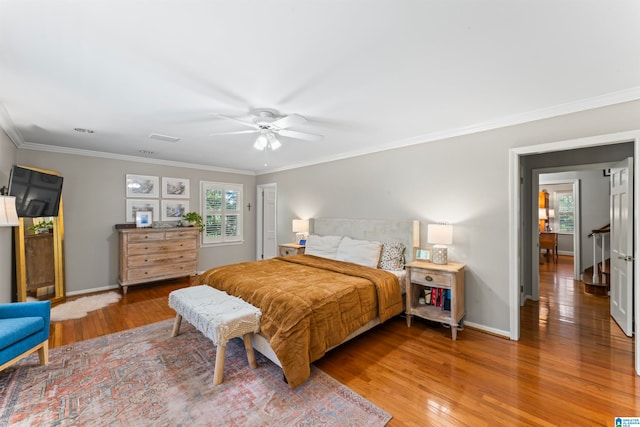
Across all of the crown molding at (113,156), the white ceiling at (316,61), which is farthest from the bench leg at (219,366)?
the crown molding at (113,156)

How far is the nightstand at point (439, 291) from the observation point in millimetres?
3119

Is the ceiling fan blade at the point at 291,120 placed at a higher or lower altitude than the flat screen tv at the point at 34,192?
higher

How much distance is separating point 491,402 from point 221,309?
230 centimetres

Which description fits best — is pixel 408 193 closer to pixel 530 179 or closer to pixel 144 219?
pixel 530 179

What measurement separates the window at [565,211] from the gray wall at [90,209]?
11.5m

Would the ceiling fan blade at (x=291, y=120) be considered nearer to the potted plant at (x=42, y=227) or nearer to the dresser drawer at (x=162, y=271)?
the dresser drawer at (x=162, y=271)

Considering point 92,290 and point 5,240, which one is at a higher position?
point 5,240

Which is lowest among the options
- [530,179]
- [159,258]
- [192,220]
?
[159,258]

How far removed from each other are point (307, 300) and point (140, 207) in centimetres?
445

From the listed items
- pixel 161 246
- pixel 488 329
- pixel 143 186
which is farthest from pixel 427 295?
pixel 143 186

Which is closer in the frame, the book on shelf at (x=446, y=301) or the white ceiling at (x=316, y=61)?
the white ceiling at (x=316, y=61)

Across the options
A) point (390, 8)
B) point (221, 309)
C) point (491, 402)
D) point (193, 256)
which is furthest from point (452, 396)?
point (193, 256)

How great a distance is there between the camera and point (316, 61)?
1.95 meters

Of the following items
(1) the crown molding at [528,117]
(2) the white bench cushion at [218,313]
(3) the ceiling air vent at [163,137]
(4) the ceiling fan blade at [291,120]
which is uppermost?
(3) the ceiling air vent at [163,137]
